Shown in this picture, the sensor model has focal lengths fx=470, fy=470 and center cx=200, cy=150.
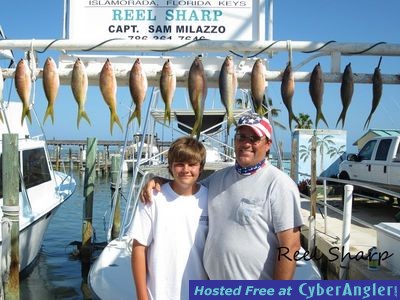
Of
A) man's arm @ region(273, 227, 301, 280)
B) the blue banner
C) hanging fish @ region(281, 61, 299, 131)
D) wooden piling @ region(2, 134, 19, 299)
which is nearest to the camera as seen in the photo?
the blue banner

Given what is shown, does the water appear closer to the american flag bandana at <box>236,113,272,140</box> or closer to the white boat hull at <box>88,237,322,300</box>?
the white boat hull at <box>88,237,322,300</box>

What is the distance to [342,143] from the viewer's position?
16281 mm

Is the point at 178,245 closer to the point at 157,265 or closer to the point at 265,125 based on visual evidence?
the point at 157,265

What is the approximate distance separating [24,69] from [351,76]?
249 cm

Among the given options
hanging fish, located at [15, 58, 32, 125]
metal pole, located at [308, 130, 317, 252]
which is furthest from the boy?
metal pole, located at [308, 130, 317, 252]

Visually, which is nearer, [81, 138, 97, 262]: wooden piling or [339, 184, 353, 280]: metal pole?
[339, 184, 353, 280]: metal pole

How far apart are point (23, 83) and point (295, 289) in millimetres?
2479

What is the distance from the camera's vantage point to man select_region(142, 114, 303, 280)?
2342 millimetres

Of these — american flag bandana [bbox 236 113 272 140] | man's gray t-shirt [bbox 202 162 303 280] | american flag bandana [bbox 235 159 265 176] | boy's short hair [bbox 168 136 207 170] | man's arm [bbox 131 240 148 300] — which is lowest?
man's arm [bbox 131 240 148 300]

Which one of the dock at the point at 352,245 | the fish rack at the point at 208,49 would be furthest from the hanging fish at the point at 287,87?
the dock at the point at 352,245

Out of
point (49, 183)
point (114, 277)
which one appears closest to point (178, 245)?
point (114, 277)

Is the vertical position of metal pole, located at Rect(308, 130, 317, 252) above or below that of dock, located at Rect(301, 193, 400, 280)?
above

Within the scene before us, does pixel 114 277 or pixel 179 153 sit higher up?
pixel 179 153

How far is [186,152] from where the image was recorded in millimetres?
2502
